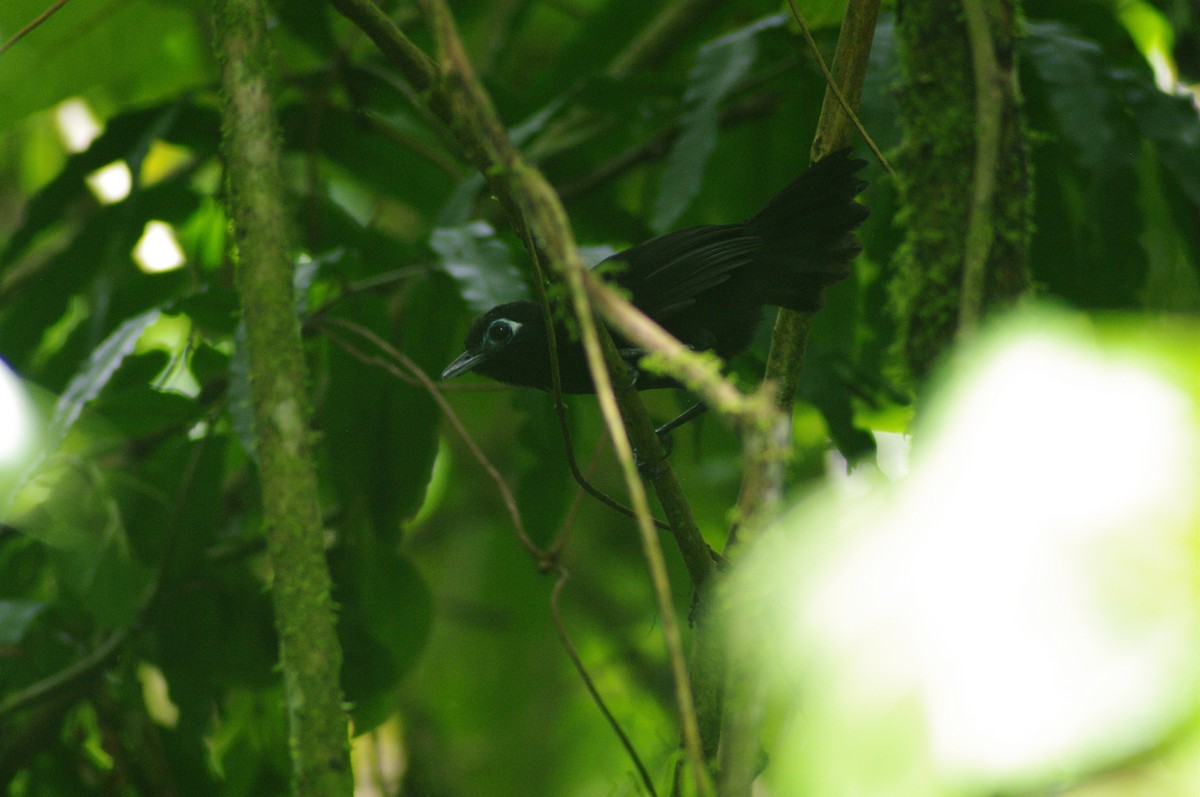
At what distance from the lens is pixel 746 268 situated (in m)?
3.06

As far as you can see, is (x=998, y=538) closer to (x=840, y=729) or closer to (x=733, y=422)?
(x=840, y=729)

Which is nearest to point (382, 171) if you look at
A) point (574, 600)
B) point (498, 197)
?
point (574, 600)

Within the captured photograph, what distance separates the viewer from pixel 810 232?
2912mm

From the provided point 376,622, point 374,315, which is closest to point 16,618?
point 376,622

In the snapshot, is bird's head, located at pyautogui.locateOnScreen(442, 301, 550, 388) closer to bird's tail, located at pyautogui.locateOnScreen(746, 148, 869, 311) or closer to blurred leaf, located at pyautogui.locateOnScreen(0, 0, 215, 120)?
bird's tail, located at pyautogui.locateOnScreen(746, 148, 869, 311)

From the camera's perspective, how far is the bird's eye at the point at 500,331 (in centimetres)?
311

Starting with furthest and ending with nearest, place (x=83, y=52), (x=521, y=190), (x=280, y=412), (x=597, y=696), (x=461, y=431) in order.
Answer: (x=83, y=52) < (x=461, y=431) < (x=597, y=696) < (x=280, y=412) < (x=521, y=190)

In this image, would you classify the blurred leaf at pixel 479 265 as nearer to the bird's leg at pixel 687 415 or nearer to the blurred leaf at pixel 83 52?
the bird's leg at pixel 687 415

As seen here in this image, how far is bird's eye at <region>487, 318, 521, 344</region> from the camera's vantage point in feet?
10.2

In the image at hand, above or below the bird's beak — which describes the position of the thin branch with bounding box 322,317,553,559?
above

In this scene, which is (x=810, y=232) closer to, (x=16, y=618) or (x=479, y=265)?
(x=479, y=265)

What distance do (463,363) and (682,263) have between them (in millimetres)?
693

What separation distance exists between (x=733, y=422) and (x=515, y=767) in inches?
155

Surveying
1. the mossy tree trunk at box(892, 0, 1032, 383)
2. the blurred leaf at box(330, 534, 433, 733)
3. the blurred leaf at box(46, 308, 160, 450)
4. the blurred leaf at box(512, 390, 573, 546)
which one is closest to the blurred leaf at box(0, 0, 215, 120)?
the blurred leaf at box(46, 308, 160, 450)
